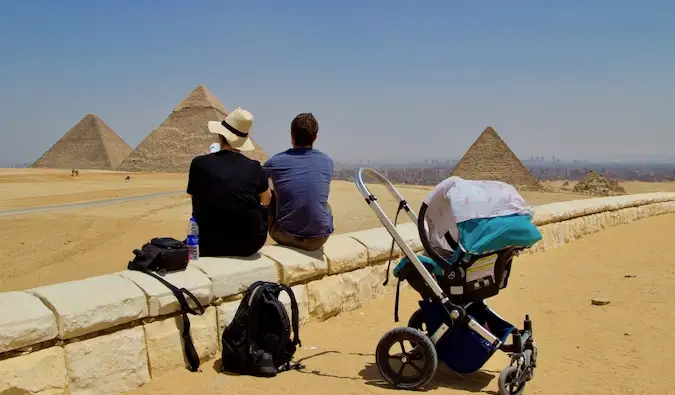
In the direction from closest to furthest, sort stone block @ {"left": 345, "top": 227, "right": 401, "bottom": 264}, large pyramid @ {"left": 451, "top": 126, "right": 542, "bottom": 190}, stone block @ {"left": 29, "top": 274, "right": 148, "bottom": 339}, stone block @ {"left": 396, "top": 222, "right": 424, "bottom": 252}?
stone block @ {"left": 29, "top": 274, "right": 148, "bottom": 339}
stone block @ {"left": 345, "top": 227, "right": 401, "bottom": 264}
stone block @ {"left": 396, "top": 222, "right": 424, "bottom": 252}
large pyramid @ {"left": 451, "top": 126, "right": 542, "bottom": 190}

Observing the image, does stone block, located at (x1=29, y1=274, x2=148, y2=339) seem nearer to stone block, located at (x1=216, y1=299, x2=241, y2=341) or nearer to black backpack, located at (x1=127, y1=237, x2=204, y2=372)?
black backpack, located at (x1=127, y1=237, x2=204, y2=372)

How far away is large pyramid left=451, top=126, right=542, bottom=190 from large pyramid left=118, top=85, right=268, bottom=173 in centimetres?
2409

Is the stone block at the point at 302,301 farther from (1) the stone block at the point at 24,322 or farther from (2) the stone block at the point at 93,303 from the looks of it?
(1) the stone block at the point at 24,322

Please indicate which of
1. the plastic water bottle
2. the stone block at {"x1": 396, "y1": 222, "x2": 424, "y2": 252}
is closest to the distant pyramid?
the stone block at {"x1": 396, "y1": 222, "x2": 424, "y2": 252}

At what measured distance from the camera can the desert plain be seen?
3549mm

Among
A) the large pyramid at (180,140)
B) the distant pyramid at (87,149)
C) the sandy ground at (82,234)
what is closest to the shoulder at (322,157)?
the sandy ground at (82,234)

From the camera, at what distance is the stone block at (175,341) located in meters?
3.38

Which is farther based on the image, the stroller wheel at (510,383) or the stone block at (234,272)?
the stone block at (234,272)

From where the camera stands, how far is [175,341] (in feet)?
11.5

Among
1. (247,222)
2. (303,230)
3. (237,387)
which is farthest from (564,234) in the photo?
(237,387)

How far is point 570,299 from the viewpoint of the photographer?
564cm

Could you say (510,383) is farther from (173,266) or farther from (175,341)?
(173,266)

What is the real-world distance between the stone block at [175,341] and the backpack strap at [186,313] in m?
0.03

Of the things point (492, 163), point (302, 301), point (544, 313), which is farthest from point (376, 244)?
point (492, 163)
